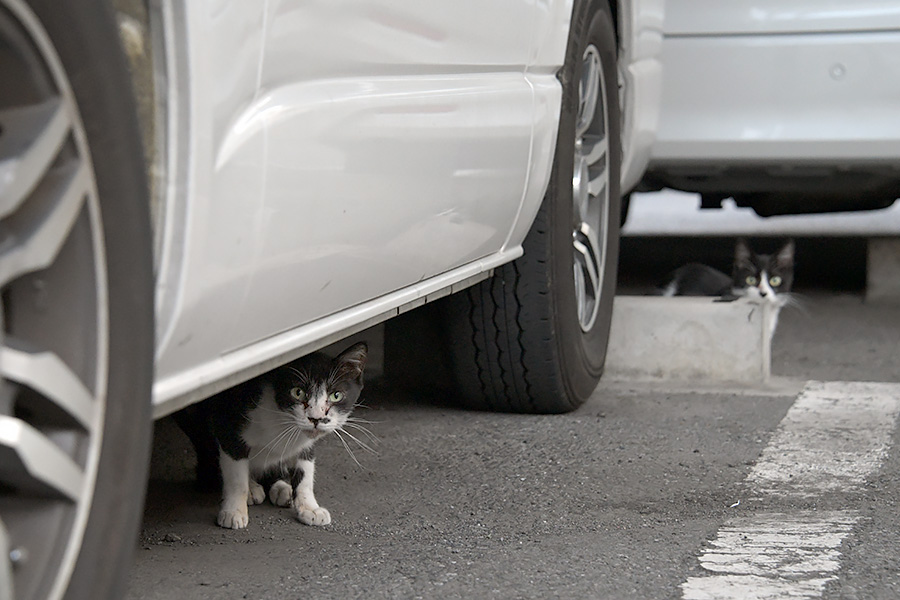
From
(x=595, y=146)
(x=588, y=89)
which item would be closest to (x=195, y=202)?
(x=588, y=89)

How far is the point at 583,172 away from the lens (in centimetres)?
331

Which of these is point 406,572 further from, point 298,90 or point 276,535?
point 298,90

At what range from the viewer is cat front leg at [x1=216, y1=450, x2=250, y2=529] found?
2410mm

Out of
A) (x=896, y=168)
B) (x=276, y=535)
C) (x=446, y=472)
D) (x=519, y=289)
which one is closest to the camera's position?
(x=276, y=535)

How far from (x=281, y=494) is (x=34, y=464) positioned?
1.64 m

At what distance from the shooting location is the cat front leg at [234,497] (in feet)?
7.91

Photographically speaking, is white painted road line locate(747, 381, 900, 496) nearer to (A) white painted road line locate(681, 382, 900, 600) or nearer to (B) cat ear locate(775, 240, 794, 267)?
(A) white painted road line locate(681, 382, 900, 600)

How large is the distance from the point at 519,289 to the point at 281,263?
5.38ft

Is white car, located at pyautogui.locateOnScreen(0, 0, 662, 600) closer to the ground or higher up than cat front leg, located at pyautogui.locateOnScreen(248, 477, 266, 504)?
higher up

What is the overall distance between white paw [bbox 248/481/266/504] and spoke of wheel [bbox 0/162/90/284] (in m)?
1.68

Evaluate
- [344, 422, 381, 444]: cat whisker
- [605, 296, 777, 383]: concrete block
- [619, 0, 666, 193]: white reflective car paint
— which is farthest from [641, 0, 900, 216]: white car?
[344, 422, 381, 444]: cat whisker

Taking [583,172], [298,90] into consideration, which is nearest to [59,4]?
[298,90]

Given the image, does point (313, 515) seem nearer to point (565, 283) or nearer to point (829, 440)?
point (565, 283)

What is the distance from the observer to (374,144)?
174 cm
